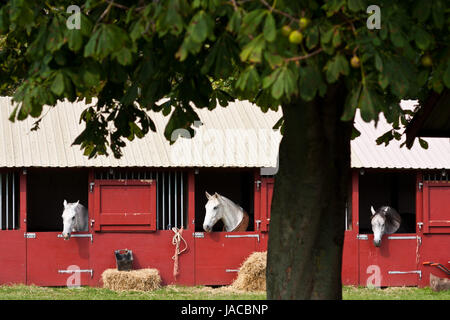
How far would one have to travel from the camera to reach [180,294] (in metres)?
13.5

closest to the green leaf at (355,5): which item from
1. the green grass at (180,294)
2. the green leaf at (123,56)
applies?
the green leaf at (123,56)

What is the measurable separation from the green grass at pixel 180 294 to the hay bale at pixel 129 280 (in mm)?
147

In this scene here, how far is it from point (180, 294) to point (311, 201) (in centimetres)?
751

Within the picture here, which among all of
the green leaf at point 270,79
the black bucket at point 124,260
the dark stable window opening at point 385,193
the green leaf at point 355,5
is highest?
the green leaf at point 355,5

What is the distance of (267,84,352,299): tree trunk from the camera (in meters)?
6.33

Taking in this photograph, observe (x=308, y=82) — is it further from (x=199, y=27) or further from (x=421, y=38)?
(x=421, y=38)

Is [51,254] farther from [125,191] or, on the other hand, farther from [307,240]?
[307,240]

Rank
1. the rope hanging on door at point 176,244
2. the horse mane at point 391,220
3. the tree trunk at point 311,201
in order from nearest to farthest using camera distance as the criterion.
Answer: the tree trunk at point 311,201, the rope hanging on door at point 176,244, the horse mane at point 391,220

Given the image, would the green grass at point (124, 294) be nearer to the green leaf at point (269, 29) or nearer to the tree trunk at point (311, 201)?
the tree trunk at point (311, 201)

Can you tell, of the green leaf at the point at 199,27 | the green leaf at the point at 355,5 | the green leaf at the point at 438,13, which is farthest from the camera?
the green leaf at the point at 438,13

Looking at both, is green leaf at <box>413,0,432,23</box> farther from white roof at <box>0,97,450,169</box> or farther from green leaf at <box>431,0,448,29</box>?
white roof at <box>0,97,450,169</box>

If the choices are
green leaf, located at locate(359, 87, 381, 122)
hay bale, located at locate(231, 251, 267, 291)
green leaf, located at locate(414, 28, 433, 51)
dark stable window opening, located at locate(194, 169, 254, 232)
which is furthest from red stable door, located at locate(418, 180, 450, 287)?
green leaf, located at locate(359, 87, 381, 122)

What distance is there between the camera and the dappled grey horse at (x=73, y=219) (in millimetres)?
14148

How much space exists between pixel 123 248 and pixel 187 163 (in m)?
1.73
